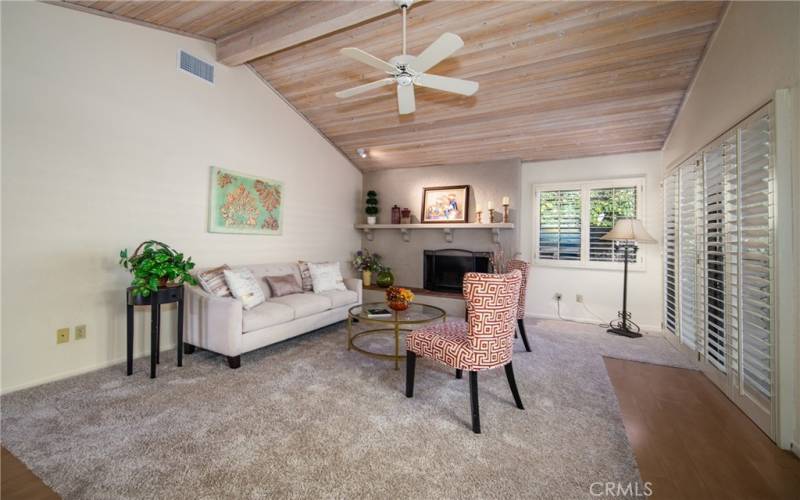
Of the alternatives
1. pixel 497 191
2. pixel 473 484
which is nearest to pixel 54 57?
pixel 473 484

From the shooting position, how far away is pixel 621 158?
4.70 m

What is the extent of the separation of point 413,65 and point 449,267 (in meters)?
3.63

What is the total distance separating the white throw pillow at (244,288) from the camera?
330 centimetres

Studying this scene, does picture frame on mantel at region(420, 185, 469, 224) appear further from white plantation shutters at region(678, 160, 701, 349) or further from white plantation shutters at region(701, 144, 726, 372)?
white plantation shutters at region(701, 144, 726, 372)

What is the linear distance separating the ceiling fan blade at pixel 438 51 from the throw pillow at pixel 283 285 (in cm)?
276

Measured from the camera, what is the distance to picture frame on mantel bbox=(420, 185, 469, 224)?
5391 mm

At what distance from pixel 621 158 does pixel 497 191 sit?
172cm

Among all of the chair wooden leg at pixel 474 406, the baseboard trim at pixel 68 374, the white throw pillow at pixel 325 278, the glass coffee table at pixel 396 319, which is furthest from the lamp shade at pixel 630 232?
the baseboard trim at pixel 68 374

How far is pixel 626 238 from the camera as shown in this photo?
407 cm

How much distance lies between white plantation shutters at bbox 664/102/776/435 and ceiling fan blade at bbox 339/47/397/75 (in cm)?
243

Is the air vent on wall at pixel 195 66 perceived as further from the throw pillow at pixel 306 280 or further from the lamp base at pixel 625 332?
the lamp base at pixel 625 332

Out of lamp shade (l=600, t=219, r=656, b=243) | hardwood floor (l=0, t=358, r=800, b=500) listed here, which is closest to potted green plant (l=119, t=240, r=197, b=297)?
hardwood floor (l=0, t=358, r=800, b=500)

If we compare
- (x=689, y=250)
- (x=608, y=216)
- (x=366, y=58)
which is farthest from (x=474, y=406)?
(x=608, y=216)

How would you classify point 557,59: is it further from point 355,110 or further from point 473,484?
point 473,484
